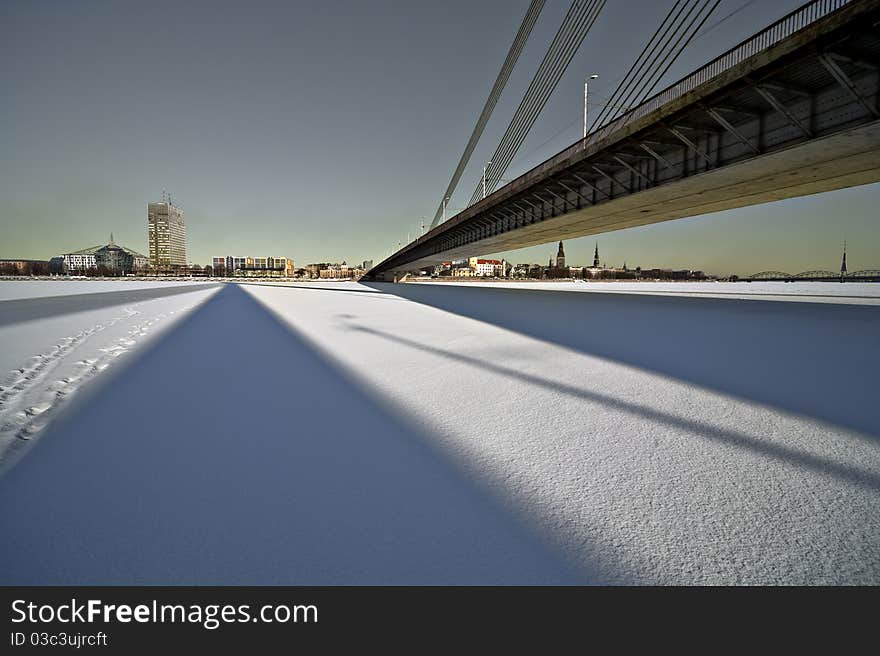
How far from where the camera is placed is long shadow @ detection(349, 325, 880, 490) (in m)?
2.61

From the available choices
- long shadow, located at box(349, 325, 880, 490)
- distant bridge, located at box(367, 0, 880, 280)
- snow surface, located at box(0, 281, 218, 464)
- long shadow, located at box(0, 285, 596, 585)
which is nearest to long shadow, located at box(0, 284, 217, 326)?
snow surface, located at box(0, 281, 218, 464)

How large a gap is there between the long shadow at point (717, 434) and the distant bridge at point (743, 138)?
1318cm

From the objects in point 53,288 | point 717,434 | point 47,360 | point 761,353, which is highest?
point 53,288

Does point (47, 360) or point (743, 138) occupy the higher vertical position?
point (743, 138)

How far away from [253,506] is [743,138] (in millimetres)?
19578

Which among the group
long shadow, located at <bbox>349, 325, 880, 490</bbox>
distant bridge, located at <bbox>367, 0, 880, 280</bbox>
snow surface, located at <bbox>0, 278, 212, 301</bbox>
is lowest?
long shadow, located at <bbox>349, 325, 880, 490</bbox>

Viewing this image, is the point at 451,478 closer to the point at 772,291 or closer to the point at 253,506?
the point at 253,506

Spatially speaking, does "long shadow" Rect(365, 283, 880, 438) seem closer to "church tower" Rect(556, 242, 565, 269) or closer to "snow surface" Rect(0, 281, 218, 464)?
"snow surface" Rect(0, 281, 218, 464)

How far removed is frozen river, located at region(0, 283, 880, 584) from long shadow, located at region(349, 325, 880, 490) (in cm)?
2

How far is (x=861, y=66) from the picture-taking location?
36.4ft

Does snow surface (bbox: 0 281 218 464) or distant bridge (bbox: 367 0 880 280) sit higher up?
distant bridge (bbox: 367 0 880 280)

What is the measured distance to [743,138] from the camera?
47.1 feet

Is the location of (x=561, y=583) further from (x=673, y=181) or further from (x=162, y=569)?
(x=673, y=181)

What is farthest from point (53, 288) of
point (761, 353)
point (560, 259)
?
point (560, 259)
